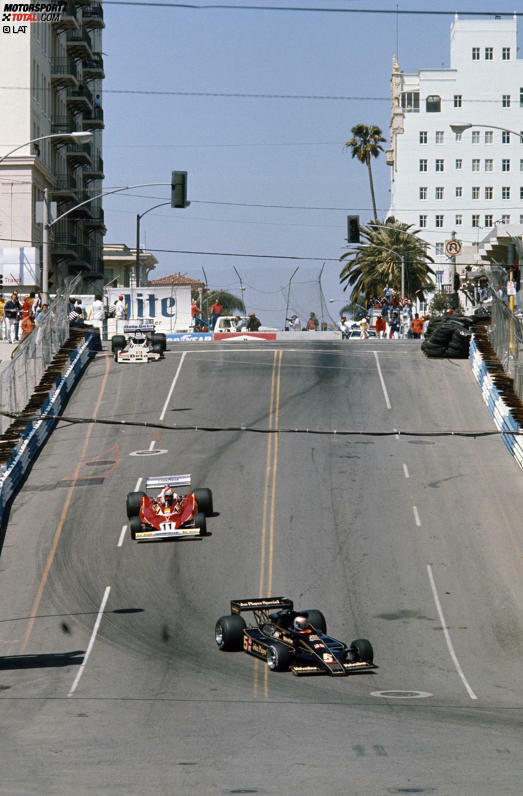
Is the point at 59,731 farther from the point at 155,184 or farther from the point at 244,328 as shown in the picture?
the point at 244,328

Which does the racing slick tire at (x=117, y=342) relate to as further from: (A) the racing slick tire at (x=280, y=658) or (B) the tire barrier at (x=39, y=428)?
(A) the racing slick tire at (x=280, y=658)

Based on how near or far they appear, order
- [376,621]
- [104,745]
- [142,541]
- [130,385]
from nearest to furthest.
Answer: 1. [104,745]
2. [376,621]
3. [142,541]
4. [130,385]

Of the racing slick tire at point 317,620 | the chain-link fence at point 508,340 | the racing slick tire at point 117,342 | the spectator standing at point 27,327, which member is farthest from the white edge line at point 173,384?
the racing slick tire at point 317,620

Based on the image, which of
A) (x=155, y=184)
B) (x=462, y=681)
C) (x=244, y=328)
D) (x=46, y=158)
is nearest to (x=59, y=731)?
(x=462, y=681)

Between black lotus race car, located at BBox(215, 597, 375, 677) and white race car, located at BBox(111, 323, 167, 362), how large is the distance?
28591 millimetres

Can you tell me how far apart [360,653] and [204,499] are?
452 inches

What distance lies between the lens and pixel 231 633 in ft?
69.3

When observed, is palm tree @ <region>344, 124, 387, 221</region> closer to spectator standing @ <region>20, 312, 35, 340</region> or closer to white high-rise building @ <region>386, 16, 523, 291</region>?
white high-rise building @ <region>386, 16, 523, 291</region>

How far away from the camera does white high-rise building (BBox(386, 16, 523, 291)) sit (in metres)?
134

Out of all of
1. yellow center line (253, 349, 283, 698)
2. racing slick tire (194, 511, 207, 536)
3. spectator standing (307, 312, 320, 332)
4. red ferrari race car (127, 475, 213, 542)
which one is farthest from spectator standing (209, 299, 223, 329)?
racing slick tire (194, 511, 207, 536)

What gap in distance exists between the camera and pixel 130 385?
45531mm

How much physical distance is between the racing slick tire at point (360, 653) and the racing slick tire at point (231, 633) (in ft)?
7.95

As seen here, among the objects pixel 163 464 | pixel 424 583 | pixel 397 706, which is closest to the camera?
pixel 397 706

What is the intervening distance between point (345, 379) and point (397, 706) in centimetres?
2997
